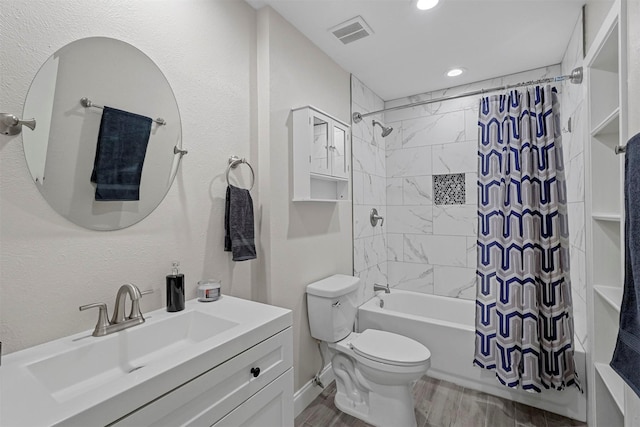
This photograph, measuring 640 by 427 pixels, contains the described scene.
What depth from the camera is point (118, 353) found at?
1.05 metres

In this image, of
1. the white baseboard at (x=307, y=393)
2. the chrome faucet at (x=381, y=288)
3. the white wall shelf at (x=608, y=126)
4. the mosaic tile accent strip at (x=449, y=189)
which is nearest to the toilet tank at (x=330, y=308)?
the white baseboard at (x=307, y=393)

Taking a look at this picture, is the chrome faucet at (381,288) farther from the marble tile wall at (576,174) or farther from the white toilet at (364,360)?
the marble tile wall at (576,174)

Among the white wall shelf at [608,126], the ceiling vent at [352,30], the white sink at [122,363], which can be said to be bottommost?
the white sink at [122,363]

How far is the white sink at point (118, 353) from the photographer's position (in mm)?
902

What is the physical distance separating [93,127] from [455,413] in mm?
2496

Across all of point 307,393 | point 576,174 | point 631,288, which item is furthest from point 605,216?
point 307,393

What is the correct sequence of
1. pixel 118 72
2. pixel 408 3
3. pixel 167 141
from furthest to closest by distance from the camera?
pixel 408 3 → pixel 167 141 → pixel 118 72

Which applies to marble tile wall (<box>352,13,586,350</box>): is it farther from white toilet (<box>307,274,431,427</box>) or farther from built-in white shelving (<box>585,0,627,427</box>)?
built-in white shelving (<box>585,0,627,427</box>)

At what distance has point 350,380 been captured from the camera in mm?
1998

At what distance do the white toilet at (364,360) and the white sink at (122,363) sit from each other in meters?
0.76

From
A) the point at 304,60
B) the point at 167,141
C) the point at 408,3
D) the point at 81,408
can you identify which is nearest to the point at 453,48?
the point at 408,3

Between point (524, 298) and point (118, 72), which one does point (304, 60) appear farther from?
point (524, 298)

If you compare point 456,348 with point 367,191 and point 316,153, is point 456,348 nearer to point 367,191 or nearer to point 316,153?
point 367,191

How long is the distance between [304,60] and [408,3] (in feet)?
2.39
